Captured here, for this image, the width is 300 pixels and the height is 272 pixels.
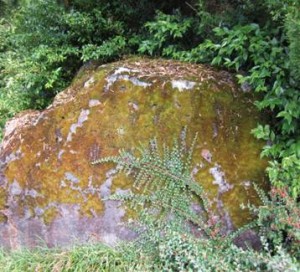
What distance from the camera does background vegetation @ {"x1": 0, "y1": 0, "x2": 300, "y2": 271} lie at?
236 centimetres

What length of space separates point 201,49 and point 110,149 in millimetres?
1130

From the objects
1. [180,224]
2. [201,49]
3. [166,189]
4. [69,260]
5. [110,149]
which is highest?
[201,49]

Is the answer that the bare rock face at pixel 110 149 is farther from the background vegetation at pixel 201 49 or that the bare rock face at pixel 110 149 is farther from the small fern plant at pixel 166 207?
the background vegetation at pixel 201 49

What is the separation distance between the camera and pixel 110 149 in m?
2.72

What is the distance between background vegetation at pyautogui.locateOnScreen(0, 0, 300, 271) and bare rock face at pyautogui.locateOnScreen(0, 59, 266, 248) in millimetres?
209

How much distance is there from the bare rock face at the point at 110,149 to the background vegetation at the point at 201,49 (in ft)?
0.69

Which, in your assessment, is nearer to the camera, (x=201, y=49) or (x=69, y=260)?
(x=69, y=260)

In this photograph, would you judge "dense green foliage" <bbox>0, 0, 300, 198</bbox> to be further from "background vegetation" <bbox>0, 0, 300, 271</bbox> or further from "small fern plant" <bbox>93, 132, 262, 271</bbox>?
"small fern plant" <bbox>93, 132, 262, 271</bbox>

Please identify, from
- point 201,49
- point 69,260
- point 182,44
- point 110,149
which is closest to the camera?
point 69,260

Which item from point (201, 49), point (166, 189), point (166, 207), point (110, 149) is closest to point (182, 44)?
point (201, 49)

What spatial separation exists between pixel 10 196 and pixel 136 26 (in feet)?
7.16

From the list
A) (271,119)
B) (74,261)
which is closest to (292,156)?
(271,119)

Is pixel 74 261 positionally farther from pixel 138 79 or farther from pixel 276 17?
pixel 276 17

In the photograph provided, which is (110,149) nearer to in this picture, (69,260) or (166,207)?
Result: (166,207)
